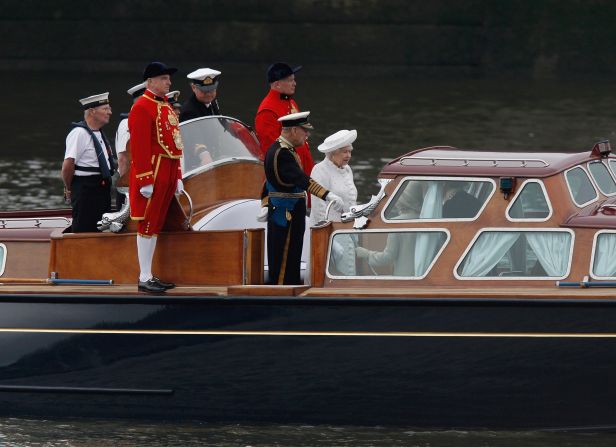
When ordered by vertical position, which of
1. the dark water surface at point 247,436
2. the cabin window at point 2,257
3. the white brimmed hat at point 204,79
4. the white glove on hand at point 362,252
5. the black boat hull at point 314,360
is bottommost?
the dark water surface at point 247,436

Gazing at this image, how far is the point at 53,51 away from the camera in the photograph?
3612 cm

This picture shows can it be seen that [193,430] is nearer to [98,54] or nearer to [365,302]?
[365,302]

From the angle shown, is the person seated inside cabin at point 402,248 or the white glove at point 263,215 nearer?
the person seated inside cabin at point 402,248

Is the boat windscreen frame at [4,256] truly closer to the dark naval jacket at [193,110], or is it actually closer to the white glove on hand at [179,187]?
the dark naval jacket at [193,110]

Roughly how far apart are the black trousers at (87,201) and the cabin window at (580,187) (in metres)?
4.07

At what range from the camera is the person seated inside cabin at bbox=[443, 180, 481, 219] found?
36.5 feet

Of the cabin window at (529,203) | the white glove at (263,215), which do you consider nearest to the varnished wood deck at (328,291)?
the cabin window at (529,203)

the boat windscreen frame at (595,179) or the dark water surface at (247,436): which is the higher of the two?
the boat windscreen frame at (595,179)

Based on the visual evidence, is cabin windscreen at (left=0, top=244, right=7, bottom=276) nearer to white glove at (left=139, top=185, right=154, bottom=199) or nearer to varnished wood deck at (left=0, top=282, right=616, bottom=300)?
varnished wood deck at (left=0, top=282, right=616, bottom=300)

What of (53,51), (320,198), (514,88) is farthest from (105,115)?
(53,51)

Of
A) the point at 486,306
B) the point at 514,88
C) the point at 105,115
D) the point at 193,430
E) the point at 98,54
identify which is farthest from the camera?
the point at 98,54

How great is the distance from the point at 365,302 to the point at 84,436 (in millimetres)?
2608

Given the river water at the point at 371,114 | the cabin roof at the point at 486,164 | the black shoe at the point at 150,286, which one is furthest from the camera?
the river water at the point at 371,114

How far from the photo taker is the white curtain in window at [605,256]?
10.7 m
